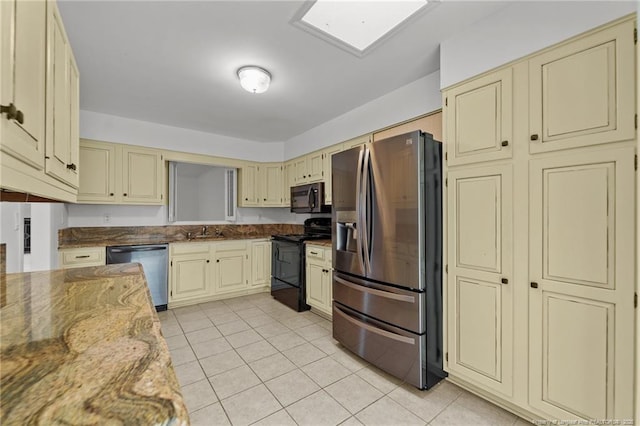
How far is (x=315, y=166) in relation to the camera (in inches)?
150

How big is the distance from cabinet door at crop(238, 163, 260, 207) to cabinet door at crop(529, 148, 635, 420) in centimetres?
366

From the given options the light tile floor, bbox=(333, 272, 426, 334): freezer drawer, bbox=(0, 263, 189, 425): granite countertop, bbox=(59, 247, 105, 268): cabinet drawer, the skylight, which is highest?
the skylight

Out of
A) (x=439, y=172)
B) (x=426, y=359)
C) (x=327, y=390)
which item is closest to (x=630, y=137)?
(x=439, y=172)

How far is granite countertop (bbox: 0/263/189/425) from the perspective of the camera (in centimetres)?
46

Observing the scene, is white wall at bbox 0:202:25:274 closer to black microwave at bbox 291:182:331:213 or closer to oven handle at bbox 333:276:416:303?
oven handle at bbox 333:276:416:303

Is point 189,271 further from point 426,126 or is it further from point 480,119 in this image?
point 480,119

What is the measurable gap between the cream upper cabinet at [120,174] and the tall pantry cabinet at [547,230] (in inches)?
137

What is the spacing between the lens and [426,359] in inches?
74.3

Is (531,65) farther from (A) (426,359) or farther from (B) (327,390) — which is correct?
(B) (327,390)

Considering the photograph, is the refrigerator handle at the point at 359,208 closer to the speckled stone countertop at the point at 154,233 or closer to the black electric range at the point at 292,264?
the black electric range at the point at 292,264

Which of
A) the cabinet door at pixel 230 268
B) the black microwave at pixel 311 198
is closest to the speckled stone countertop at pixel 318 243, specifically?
the black microwave at pixel 311 198

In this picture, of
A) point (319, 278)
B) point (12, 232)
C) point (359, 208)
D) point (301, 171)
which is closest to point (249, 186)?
point (301, 171)

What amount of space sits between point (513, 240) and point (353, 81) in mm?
1865

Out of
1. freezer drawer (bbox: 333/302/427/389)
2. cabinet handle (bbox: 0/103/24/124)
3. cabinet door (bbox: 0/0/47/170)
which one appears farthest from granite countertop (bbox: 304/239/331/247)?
cabinet handle (bbox: 0/103/24/124)
